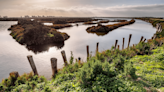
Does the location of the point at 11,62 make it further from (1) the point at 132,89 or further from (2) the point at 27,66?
(1) the point at 132,89

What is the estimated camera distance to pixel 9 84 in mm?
5238

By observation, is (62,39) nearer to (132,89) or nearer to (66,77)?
(66,77)

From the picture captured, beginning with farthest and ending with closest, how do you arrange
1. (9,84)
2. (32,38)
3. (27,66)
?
1. (32,38)
2. (27,66)
3. (9,84)

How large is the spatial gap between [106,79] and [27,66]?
8696mm

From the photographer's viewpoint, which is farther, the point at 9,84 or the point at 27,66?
the point at 27,66

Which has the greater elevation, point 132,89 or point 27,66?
point 132,89

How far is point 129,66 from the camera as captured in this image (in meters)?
4.75

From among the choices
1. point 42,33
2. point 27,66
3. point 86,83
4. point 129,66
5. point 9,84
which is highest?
point 42,33

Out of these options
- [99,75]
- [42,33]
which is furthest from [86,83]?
[42,33]

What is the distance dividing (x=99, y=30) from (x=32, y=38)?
70.6 feet

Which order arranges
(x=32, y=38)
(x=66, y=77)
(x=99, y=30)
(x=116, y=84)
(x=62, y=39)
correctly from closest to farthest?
(x=116, y=84) → (x=66, y=77) → (x=32, y=38) → (x=62, y=39) → (x=99, y=30)

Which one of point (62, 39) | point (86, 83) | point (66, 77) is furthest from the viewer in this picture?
point (62, 39)

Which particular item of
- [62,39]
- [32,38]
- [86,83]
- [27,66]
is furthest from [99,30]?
[86,83]

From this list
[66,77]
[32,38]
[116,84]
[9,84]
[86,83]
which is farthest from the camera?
[32,38]
